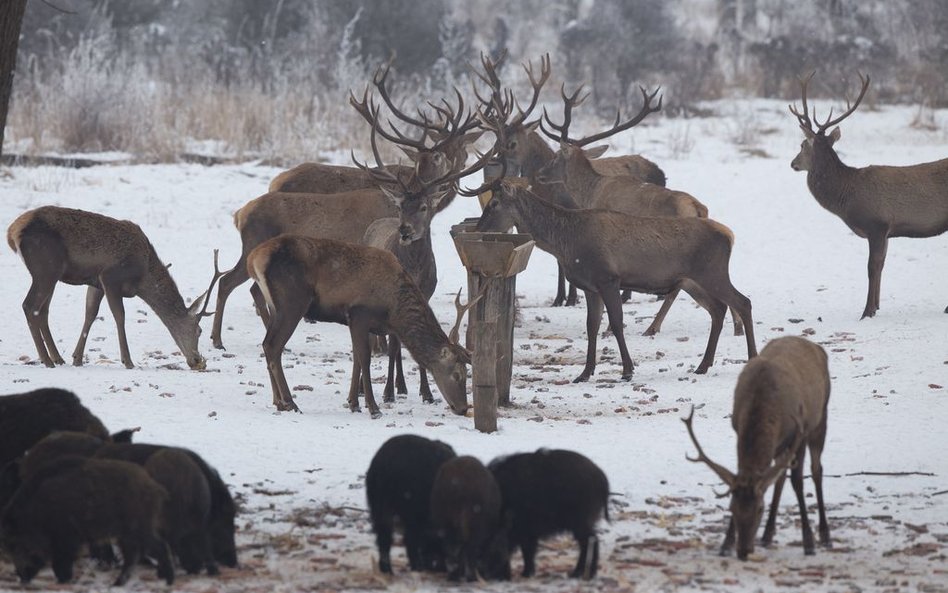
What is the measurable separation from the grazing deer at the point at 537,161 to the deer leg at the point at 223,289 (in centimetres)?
327

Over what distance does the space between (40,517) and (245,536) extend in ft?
4.48

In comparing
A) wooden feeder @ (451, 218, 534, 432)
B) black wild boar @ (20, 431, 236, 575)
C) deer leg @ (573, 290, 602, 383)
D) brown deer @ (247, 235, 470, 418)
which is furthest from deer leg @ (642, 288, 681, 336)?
black wild boar @ (20, 431, 236, 575)

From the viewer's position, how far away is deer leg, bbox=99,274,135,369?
11.7 metres

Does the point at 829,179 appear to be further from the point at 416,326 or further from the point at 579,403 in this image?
the point at 416,326

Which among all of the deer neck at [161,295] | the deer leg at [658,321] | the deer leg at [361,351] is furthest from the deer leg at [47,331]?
the deer leg at [658,321]

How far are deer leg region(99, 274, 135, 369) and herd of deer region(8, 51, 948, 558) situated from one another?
0.02 meters

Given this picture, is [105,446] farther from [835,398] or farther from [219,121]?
[219,121]

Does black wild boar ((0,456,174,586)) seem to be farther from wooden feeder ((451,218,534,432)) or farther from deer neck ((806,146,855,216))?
deer neck ((806,146,855,216))

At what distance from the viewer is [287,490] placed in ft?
26.0

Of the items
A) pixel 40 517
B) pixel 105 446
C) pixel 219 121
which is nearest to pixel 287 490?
pixel 105 446

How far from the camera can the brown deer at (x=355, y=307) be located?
33.3ft

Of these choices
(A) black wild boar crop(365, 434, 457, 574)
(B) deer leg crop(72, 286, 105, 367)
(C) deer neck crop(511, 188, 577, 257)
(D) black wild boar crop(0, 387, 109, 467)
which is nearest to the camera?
(A) black wild boar crop(365, 434, 457, 574)

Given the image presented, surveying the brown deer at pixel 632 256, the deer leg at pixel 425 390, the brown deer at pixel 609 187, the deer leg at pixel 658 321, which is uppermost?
the brown deer at pixel 609 187

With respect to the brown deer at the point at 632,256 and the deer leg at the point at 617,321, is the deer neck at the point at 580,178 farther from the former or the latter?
the deer leg at the point at 617,321
